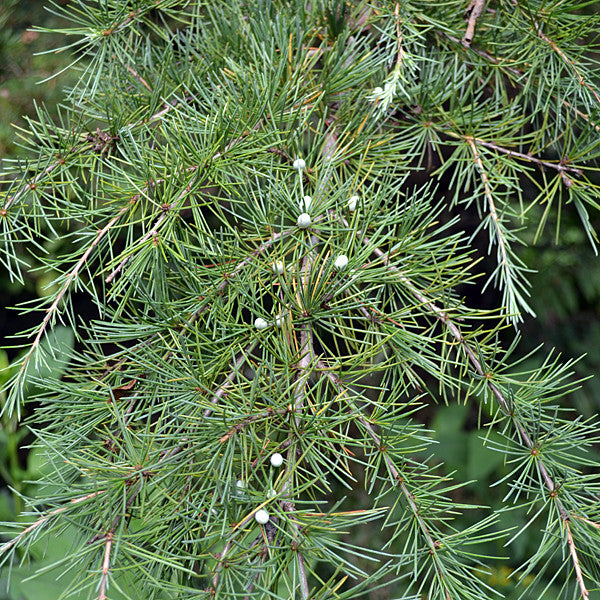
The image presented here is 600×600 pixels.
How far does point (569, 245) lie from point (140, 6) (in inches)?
41.2

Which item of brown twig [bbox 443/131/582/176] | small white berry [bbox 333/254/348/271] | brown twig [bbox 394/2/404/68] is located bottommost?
brown twig [bbox 443/131/582/176]

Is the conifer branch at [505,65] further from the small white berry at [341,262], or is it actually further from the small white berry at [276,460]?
the small white berry at [276,460]

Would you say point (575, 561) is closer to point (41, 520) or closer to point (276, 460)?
point (276, 460)

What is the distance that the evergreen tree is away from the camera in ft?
1.19

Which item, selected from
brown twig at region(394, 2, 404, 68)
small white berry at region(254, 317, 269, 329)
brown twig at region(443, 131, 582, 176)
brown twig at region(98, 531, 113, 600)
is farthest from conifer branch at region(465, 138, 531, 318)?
brown twig at region(98, 531, 113, 600)

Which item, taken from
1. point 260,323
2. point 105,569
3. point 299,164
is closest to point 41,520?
point 105,569

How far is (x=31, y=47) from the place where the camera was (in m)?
1.04

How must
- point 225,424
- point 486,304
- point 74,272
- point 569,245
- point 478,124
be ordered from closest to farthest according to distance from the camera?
point 225,424, point 74,272, point 478,124, point 569,245, point 486,304

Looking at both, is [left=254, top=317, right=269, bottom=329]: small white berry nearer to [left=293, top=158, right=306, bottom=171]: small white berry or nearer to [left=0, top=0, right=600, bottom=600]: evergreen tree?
[left=0, top=0, right=600, bottom=600]: evergreen tree

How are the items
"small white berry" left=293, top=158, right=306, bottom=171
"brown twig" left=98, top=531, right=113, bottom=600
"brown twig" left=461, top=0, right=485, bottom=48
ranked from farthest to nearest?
"brown twig" left=461, top=0, right=485, bottom=48 < "small white berry" left=293, top=158, right=306, bottom=171 < "brown twig" left=98, top=531, right=113, bottom=600

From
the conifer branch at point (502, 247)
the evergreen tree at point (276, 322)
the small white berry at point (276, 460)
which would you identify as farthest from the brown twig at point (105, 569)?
the conifer branch at point (502, 247)

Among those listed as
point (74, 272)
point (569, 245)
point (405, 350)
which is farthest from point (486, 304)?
point (74, 272)

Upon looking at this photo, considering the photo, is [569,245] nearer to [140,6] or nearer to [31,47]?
[140,6]

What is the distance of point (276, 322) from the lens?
386 mm
